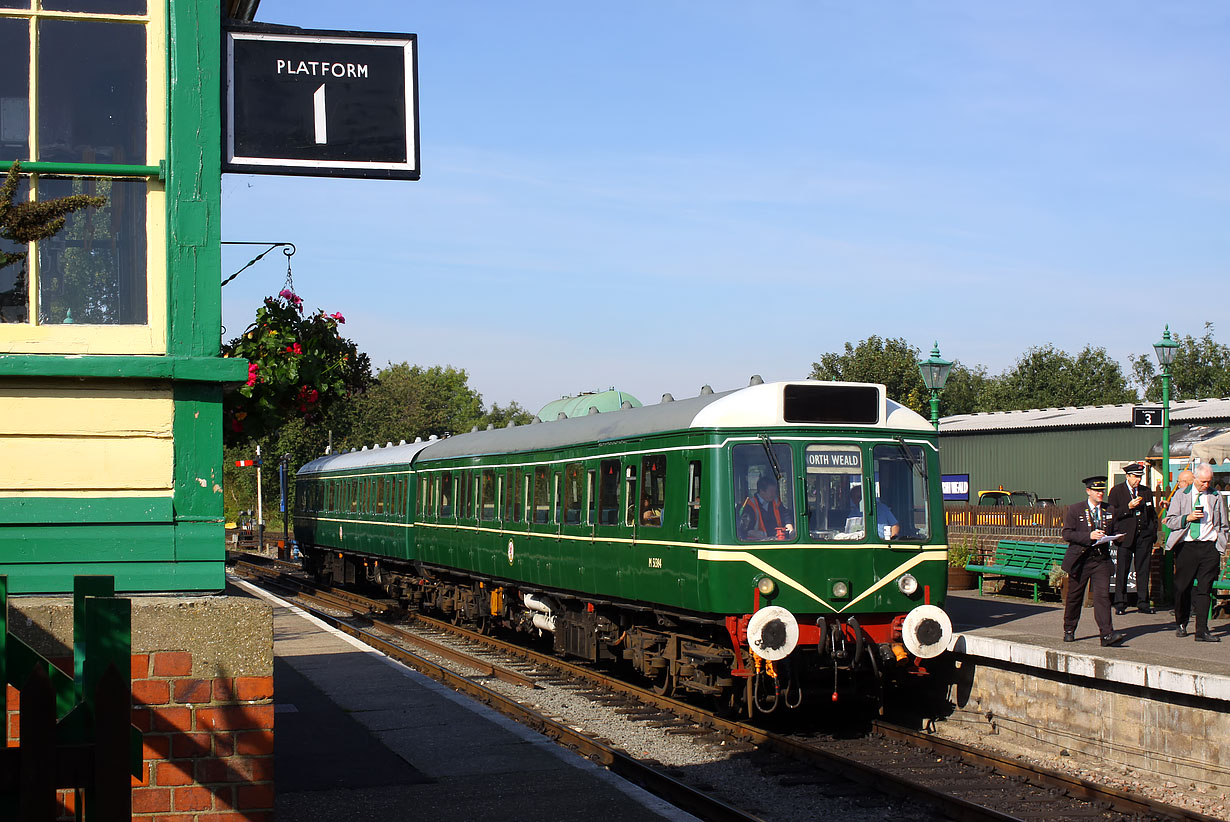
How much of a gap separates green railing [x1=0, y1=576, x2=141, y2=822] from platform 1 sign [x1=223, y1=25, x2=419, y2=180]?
269 cm

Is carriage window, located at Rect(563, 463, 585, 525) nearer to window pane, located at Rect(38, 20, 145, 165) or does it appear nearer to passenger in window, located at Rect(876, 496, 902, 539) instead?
passenger in window, located at Rect(876, 496, 902, 539)

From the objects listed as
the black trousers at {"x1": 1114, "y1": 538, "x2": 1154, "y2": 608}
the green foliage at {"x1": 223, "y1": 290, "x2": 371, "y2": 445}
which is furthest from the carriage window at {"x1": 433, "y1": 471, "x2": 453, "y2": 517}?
the green foliage at {"x1": 223, "y1": 290, "x2": 371, "y2": 445}

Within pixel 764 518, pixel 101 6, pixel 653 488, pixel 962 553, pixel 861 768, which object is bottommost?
pixel 861 768

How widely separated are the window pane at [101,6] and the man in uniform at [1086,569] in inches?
386

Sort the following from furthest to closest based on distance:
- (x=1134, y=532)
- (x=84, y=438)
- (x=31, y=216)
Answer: (x=1134, y=532), (x=84, y=438), (x=31, y=216)

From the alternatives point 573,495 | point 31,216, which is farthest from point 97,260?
point 573,495

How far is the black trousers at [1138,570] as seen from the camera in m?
15.6

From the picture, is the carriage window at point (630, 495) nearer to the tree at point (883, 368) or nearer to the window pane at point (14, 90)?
the window pane at point (14, 90)

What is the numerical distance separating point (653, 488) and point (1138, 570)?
700cm

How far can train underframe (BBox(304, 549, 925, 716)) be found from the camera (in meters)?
11.1

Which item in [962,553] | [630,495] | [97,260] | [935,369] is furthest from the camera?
[962,553]

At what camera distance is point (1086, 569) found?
12281 millimetres

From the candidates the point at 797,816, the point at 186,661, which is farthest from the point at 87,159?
the point at 797,816

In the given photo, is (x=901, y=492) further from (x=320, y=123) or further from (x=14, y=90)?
(x=14, y=90)
